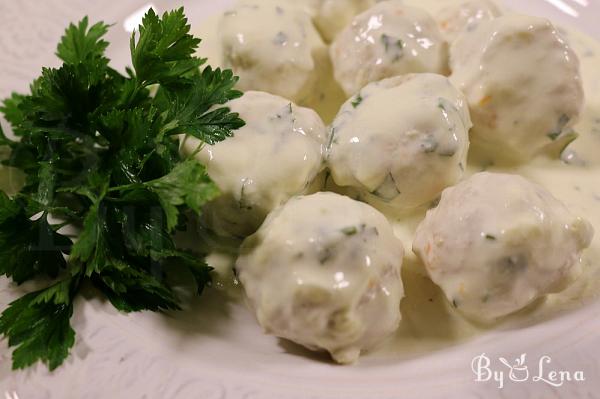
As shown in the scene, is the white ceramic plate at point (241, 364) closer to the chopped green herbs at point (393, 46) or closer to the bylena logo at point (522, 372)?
the bylena logo at point (522, 372)

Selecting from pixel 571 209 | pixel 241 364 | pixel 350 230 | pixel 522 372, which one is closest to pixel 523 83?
pixel 571 209

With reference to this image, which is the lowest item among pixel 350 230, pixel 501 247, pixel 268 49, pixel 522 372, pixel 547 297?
pixel 547 297

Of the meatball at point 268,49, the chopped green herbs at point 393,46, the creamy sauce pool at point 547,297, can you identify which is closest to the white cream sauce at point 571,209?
the creamy sauce pool at point 547,297

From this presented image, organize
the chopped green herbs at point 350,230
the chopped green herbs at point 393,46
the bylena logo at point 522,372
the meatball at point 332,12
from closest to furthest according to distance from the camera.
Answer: the bylena logo at point 522,372, the chopped green herbs at point 350,230, the chopped green herbs at point 393,46, the meatball at point 332,12

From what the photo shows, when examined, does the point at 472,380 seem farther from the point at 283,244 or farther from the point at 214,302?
the point at 214,302

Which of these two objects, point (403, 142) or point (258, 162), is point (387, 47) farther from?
point (258, 162)
